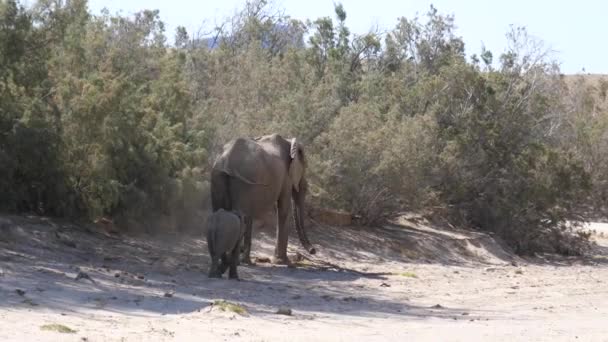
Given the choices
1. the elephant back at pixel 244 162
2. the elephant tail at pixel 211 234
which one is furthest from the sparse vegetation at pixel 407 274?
the elephant tail at pixel 211 234

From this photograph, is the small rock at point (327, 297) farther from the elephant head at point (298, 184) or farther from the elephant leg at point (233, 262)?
the elephant head at point (298, 184)

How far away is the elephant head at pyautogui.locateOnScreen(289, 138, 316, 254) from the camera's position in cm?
1825

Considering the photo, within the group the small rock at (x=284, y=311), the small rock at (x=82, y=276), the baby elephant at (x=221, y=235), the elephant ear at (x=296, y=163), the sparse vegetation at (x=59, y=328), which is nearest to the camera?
the sparse vegetation at (x=59, y=328)

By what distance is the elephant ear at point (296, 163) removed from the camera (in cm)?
1819

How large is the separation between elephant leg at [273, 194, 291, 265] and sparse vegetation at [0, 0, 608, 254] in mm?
1920

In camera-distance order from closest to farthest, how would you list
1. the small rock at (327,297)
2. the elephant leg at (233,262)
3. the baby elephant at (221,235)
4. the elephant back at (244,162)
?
1. the small rock at (327,297)
2. the baby elephant at (221,235)
3. the elephant leg at (233,262)
4. the elephant back at (244,162)

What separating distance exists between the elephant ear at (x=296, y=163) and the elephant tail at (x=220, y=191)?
2.03 m

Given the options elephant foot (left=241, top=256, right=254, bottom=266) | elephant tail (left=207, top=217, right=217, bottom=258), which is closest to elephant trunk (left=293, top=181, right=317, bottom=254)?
elephant foot (left=241, top=256, right=254, bottom=266)

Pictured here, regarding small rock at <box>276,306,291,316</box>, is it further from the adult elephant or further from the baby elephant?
the adult elephant

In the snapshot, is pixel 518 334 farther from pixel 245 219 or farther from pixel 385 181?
pixel 385 181

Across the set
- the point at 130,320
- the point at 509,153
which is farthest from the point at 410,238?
the point at 130,320

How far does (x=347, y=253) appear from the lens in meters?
21.3

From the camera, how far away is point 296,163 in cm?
1839

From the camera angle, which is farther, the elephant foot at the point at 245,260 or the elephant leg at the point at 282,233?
the elephant leg at the point at 282,233
